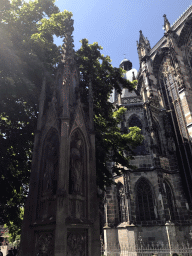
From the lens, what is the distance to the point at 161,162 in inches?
625

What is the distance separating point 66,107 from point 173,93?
59.8ft

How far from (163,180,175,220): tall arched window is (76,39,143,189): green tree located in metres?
6.64

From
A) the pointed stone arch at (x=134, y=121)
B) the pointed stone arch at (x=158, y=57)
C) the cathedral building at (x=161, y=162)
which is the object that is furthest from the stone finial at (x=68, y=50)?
the pointed stone arch at (x=158, y=57)

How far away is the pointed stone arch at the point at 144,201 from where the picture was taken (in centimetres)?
1398

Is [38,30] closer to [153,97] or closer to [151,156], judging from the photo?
[151,156]

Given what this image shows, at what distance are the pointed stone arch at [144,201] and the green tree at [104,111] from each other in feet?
20.6

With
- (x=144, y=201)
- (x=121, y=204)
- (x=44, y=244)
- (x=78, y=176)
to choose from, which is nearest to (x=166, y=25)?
(x=144, y=201)

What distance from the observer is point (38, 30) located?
30.8ft

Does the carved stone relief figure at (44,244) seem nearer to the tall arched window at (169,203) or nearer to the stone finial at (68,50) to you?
the stone finial at (68,50)

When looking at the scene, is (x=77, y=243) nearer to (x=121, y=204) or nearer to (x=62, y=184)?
(x=62, y=184)

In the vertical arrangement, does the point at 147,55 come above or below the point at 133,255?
above

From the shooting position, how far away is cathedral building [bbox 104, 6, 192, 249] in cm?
1361

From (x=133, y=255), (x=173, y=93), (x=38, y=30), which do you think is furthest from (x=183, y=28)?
(x=133, y=255)

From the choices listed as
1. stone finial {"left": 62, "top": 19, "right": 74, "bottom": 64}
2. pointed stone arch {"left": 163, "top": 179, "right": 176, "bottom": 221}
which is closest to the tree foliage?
stone finial {"left": 62, "top": 19, "right": 74, "bottom": 64}
